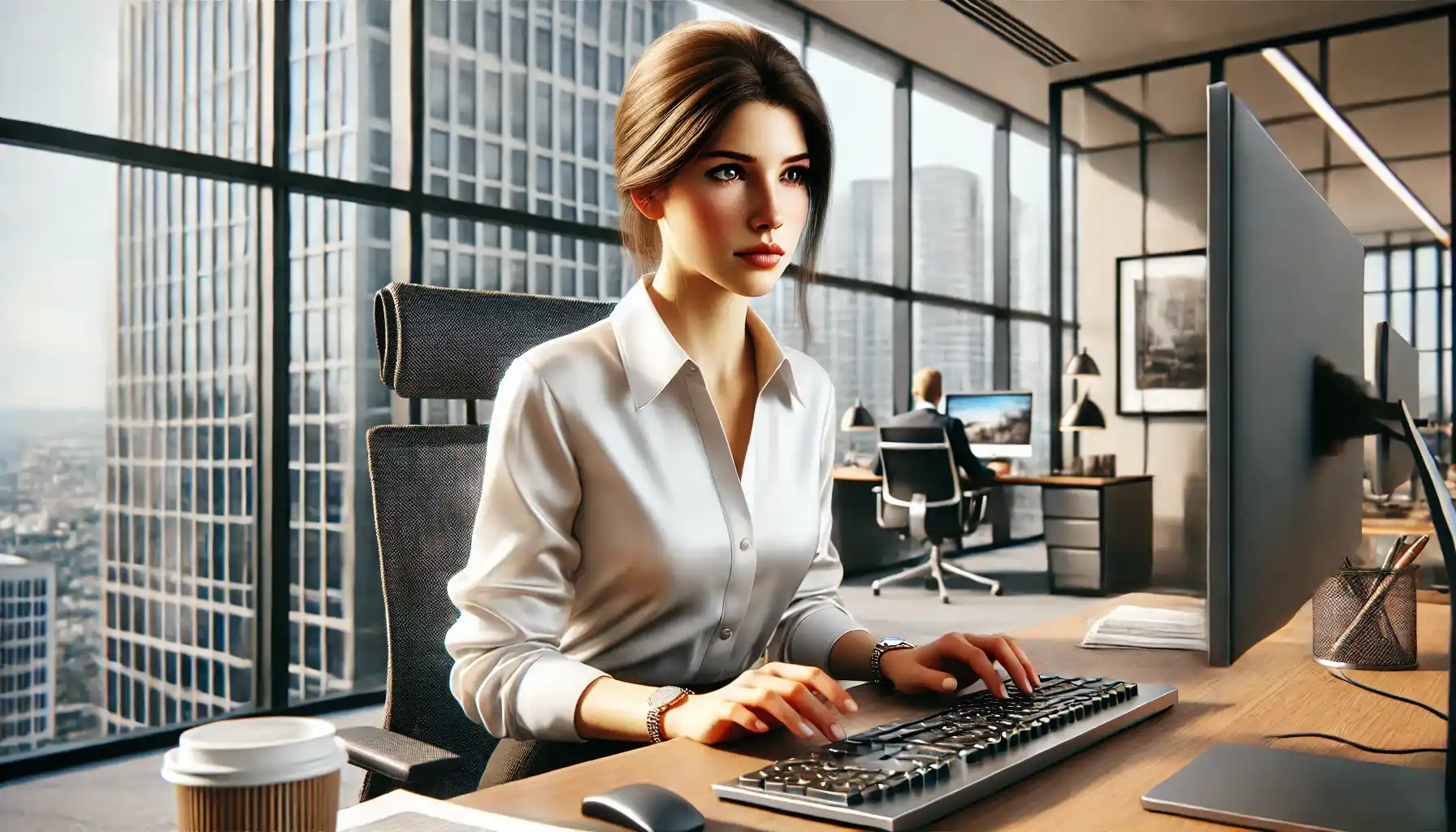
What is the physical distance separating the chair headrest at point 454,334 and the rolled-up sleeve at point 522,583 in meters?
0.26

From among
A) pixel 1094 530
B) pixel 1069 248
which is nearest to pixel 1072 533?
pixel 1094 530

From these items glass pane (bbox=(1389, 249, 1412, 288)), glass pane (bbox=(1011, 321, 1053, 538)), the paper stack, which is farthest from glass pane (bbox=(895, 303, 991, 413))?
the paper stack

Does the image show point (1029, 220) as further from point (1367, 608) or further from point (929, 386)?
point (1367, 608)

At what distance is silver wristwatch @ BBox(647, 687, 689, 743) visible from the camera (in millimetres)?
923

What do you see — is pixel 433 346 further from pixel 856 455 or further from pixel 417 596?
pixel 856 455

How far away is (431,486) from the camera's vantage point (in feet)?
4.61

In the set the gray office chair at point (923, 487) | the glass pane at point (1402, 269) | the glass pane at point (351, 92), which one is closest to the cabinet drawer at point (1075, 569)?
the gray office chair at point (923, 487)

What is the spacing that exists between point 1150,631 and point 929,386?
18.1 ft

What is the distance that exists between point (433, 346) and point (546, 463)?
35 cm

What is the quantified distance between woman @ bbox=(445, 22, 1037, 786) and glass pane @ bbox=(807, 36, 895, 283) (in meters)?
6.36

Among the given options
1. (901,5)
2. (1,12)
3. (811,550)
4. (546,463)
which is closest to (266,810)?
(546,463)

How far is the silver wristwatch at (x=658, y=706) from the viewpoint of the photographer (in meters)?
0.92

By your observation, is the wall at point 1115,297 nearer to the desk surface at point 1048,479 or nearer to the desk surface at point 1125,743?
the desk surface at point 1048,479

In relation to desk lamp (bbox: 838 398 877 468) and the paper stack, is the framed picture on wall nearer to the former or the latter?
desk lamp (bbox: 838 398 877 468)
